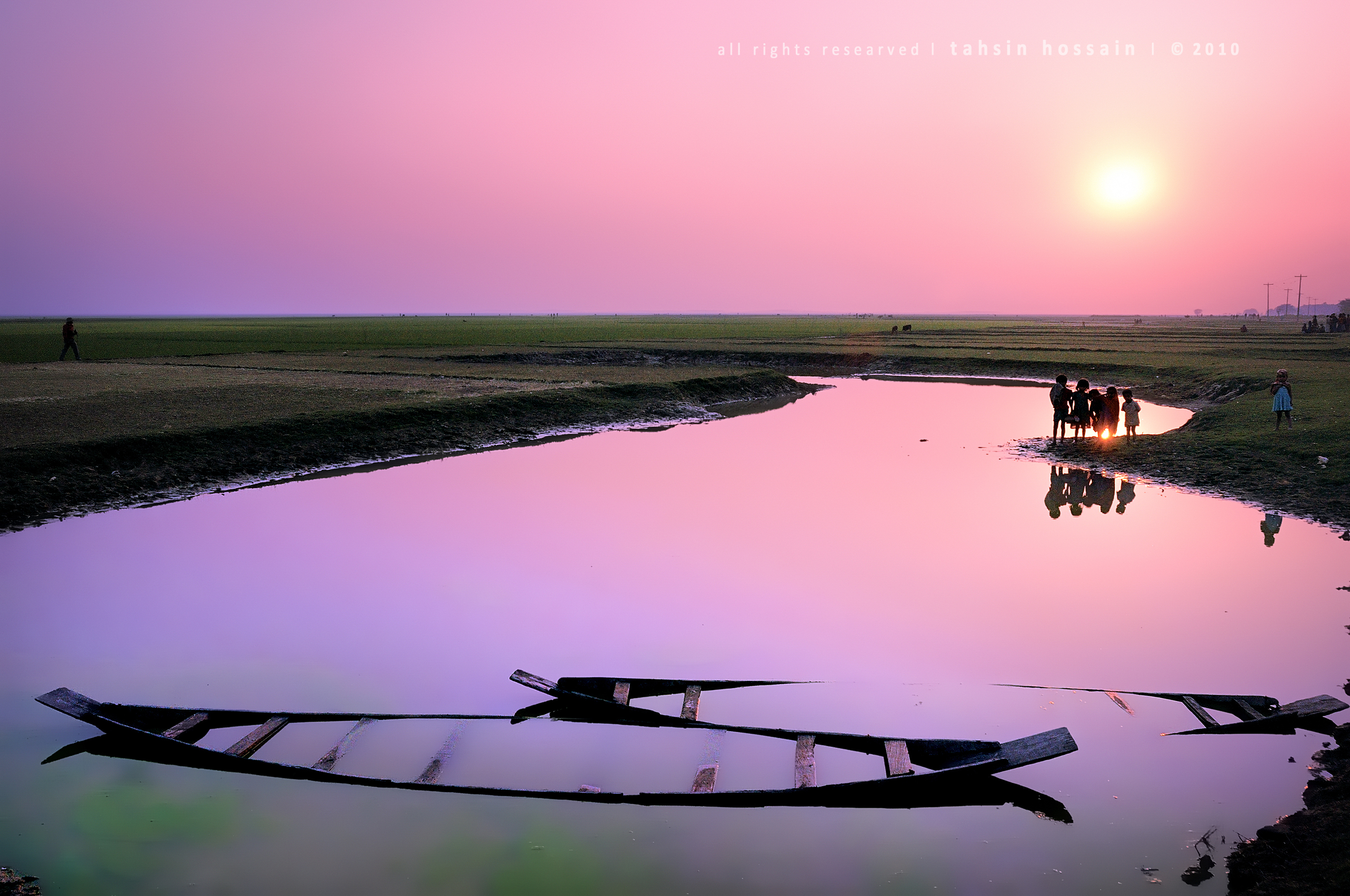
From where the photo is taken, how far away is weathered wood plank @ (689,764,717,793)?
6.98m

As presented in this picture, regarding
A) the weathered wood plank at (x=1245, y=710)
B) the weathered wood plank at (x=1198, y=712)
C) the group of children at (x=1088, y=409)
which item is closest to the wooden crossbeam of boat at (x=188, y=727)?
the weathered wood plank at (x=1198, y=712)

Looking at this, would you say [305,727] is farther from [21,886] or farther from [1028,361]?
[1028,361]

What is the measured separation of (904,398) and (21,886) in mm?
35653

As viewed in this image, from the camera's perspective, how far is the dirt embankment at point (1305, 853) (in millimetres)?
5430

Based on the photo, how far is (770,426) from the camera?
30203 millimetres

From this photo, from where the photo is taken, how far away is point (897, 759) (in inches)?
279

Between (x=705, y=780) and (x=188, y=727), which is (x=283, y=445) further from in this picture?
(x=705, y=780)

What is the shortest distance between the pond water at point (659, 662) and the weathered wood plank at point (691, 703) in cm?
24

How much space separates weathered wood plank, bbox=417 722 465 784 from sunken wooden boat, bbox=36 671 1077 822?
13mm

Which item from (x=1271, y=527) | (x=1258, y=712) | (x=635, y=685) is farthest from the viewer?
(x=1271, y=527)

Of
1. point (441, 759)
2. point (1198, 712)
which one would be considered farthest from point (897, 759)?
point (441, 759)

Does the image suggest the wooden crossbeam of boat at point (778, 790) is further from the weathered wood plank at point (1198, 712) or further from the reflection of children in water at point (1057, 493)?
the reflection of children in water at point (1057, 493)

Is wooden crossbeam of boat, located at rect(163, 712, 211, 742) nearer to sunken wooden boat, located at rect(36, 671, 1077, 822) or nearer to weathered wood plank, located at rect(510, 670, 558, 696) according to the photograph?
sunken wooden boat, located at rect(36, 671, 1077, 822)

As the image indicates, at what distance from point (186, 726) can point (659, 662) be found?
443cm
